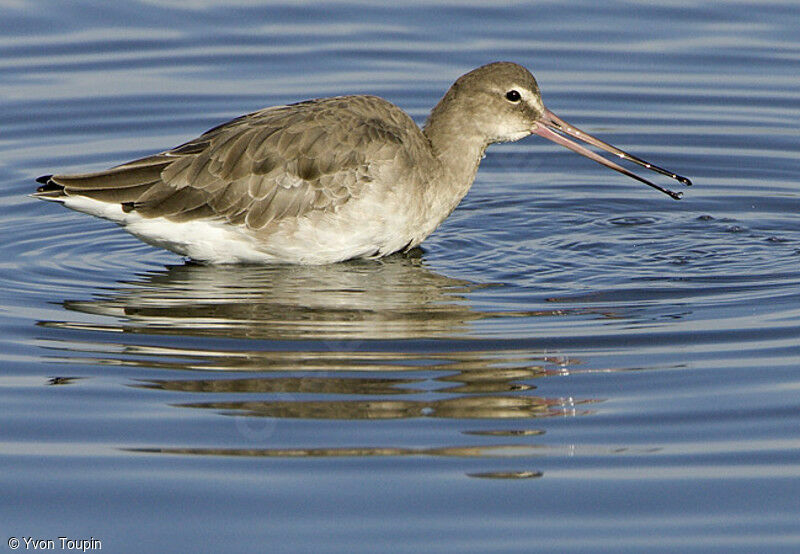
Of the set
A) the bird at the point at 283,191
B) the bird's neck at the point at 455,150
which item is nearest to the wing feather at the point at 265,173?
the bird at the point at 283,191

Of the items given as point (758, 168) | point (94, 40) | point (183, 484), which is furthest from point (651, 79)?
point (183, 484)

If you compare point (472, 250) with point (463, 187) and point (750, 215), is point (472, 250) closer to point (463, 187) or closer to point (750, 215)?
point (463, 187)

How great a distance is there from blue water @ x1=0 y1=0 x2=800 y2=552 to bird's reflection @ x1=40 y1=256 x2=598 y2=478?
0.08 feet

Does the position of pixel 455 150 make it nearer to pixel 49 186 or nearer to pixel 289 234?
pixel 289 234

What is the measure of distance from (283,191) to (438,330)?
2.15 meters

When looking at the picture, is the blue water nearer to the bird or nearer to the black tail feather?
the bird

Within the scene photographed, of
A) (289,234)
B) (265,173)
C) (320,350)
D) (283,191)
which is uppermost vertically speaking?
(265,173)

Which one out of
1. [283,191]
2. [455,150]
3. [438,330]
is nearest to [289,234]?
[283,191]

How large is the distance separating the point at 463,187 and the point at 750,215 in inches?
97.2

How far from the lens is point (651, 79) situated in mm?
15648

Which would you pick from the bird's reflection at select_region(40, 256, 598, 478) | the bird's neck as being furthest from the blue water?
the bird's neck

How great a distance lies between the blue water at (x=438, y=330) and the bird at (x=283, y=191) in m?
0.28

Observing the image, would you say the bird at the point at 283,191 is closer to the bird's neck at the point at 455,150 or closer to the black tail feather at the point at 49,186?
the black tail feather at the point at 49,186

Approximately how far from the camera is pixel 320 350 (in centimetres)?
899
